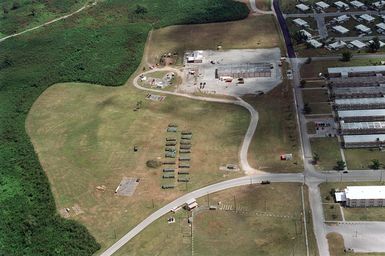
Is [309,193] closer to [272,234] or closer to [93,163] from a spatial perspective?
[272,234]

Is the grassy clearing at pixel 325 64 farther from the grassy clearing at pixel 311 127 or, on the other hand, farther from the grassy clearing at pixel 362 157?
the grassy clearing at pixel 362 157

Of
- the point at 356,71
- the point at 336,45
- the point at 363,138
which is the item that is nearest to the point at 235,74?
the point at 356,71

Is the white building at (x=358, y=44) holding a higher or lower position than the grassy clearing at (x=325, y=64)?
higher

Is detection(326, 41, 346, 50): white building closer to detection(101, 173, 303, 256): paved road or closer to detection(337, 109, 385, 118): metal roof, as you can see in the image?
detection(337, 109, 385, 118): metal roof

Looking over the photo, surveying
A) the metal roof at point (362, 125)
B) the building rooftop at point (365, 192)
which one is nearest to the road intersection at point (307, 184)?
the building rooftop at point (365, 192)

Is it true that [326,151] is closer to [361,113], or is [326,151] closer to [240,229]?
[361,113]
